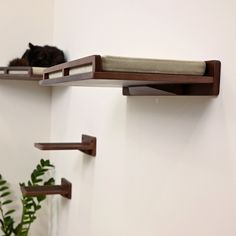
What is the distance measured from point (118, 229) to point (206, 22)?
869 millimetres

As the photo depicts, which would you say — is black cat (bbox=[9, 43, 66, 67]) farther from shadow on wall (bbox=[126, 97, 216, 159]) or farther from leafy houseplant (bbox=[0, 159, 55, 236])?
shadow on wall (bbox=[126, 97, 216, 159])

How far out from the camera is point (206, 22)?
3.34ft

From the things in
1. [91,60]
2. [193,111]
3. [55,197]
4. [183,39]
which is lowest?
[55,197]

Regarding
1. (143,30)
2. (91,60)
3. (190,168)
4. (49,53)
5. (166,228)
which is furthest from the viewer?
(49,53)

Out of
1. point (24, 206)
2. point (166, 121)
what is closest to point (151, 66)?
point (166, 121)

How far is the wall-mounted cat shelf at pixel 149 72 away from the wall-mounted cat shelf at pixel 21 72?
1.04 metres

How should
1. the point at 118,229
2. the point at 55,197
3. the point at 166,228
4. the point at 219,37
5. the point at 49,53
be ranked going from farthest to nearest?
the point at 55,197
the point at 49,53
the point at 118,229
the point at 166,228
the point at 219,37

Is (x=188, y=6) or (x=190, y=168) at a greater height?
(x=188, y=6)

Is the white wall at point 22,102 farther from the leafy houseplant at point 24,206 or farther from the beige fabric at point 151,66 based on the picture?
the beige fabric at point 151,66

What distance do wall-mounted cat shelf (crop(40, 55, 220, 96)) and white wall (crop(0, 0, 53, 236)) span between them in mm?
1365

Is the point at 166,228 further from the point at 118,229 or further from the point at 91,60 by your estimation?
the point at 91,60

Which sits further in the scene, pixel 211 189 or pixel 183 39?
pixel 183 39

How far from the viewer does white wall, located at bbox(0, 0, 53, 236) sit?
2.34 meters

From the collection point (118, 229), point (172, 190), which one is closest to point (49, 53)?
point (118, 229)
